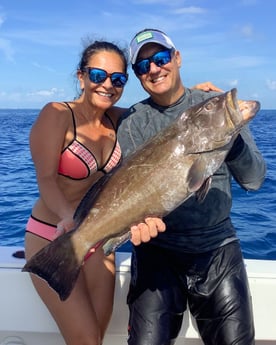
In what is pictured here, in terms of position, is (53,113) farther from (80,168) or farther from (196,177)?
(196,177)

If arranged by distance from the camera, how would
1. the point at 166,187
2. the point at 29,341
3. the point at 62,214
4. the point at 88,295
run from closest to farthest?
the point at 166,187, the point at 62,214, the point at 88,295, the point at 29,341

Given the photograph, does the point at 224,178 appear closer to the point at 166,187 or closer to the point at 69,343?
the point at 166,187

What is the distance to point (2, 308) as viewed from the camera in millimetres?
3516

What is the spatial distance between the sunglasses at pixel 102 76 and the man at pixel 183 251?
15 centimetres

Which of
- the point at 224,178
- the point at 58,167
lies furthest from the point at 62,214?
the point at 224,178

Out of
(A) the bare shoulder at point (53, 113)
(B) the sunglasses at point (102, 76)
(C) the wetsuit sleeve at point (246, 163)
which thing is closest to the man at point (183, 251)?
(C) the wetsuit sleeve at point (246, 163)

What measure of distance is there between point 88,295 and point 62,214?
666mm

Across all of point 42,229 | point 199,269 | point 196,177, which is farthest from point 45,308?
point 196,177

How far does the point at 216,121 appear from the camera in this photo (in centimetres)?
274

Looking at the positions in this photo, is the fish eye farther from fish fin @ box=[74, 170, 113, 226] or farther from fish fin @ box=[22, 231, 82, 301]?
fish fin @ box=[22, 231, 82, 301]

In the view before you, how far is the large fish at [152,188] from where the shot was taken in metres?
2.70

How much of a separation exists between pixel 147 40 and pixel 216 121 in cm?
96

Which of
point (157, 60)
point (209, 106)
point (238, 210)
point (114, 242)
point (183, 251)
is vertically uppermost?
point (157, 60)

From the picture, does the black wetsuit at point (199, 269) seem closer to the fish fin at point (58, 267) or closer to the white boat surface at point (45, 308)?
the white boat surface at point (45, 308)
